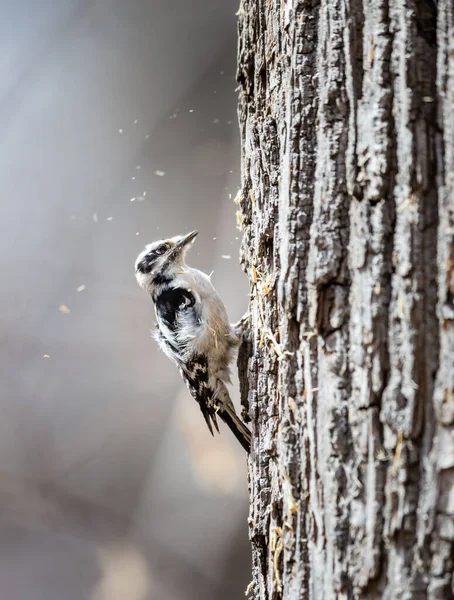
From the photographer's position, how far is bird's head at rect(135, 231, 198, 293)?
2195mm

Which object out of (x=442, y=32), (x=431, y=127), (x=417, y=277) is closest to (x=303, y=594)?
(x=417, y=277)

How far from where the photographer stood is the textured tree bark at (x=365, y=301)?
861 millimetres

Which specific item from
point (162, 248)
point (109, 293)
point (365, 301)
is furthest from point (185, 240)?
point (365, 301)

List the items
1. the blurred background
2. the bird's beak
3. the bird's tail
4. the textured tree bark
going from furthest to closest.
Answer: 1. the blurred background
2. the bird's beak
3. the bird's tail
4. the textured tree bark

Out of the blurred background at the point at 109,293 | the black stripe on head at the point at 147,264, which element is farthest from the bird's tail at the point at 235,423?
the black stripe on head at the point at 147,264

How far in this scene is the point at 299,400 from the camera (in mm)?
1063

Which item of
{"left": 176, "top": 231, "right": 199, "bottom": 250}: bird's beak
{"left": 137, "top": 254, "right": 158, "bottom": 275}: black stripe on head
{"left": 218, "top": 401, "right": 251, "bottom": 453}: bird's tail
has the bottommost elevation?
{"left": 218, "top": 401, "right": 251, "bottom": 453}: bird's tail

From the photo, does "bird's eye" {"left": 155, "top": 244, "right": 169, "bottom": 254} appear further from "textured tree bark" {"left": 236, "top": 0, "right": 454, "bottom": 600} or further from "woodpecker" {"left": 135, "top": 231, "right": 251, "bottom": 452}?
"textured tree bark" {"left": 236, "top": 0, "right": 454, "bottom": 600}

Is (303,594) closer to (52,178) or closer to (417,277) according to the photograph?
(417,277)

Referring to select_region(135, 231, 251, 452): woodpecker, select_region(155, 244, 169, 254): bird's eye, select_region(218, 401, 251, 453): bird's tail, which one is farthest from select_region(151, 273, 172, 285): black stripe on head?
select_region(218, 401, 251, 453): bird's tail

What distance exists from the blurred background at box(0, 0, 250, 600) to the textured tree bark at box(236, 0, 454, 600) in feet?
4.38

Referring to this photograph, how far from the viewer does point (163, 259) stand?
2197 mm

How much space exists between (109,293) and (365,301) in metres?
1.73

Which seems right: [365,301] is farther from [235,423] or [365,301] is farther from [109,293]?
[109,293]
